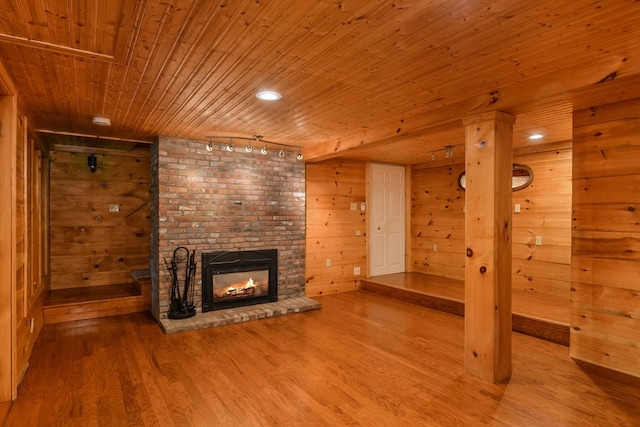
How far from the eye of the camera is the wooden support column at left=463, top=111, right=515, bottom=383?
2.76 meters

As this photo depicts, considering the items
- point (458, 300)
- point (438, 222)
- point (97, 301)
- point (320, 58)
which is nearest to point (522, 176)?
point (438, 222)

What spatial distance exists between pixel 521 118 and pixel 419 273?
3.88 m

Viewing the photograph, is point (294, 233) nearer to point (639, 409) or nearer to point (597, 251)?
point (597, 251)

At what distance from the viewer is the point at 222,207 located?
4.81 m

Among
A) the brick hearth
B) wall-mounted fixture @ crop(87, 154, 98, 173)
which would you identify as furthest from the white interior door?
wall-mounted fixture @ crop(87, 154, 98, 173)

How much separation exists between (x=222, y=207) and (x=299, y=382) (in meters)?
2.70

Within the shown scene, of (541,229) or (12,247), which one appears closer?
(12,247)

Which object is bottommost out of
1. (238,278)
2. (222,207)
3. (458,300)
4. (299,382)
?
(299,382)

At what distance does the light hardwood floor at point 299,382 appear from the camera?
237cm

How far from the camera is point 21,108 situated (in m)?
3.11

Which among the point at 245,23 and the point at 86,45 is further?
the point at 86,45

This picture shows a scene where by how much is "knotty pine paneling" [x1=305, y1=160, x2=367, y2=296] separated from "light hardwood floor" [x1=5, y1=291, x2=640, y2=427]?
166 cm

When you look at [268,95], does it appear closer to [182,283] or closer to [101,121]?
[101,121]

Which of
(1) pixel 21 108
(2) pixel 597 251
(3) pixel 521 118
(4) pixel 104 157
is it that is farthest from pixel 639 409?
(4) pixel 104 157
